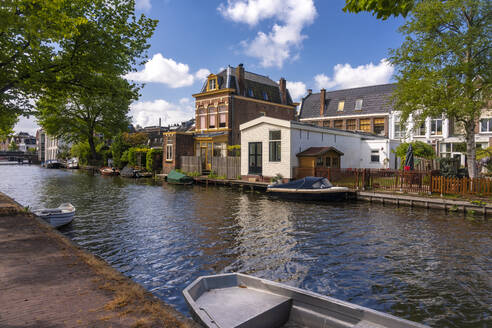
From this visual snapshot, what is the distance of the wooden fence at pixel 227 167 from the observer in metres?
29.9

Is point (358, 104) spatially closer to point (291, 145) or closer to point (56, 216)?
point (291, 145)

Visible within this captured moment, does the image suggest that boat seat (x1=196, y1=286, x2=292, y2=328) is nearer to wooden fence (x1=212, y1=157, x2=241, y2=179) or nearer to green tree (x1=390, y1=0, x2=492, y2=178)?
green tree (x1=390, y1=0, x2=492, y2=178)

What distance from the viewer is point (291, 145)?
24.6m

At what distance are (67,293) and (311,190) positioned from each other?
643 inches

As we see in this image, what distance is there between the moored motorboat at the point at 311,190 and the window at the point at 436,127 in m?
20.5

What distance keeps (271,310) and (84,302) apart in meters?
2.82

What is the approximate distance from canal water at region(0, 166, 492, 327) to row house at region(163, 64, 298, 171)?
64.2 ft

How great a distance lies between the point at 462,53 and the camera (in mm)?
18906

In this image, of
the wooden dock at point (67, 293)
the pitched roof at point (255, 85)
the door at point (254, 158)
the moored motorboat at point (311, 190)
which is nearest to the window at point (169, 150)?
the pitched roof at point (255, 85)

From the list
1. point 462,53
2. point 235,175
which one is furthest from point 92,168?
point 462,53

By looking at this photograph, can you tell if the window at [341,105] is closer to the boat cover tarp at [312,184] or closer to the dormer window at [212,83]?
the dormer window at [212,83]

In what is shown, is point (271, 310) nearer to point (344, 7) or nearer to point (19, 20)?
point (344, 7)

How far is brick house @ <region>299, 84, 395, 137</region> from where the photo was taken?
129 ft

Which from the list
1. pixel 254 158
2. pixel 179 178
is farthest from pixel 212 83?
pixel 254 158
